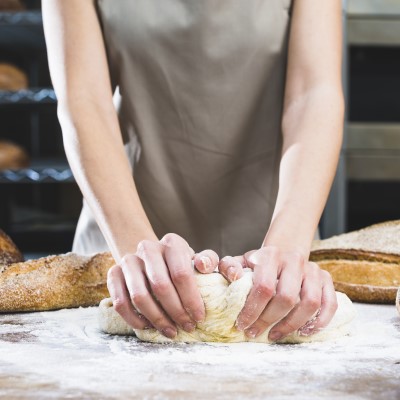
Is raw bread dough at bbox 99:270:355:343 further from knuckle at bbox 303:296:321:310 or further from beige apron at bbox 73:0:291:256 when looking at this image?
beige apron at bbox 73:0:291:256

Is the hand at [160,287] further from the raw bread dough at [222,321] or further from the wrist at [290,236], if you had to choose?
the wrist at [290,236]

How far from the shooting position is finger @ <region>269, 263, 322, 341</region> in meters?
0.87

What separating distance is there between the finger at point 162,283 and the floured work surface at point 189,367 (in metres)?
0.04

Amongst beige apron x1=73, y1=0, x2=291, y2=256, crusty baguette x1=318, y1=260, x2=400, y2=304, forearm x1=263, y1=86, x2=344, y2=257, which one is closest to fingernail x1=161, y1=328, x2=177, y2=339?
forearm x1=263, y1=86, x2=344, y2=257

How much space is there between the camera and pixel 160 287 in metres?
0.84

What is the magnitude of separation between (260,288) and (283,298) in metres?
0.03

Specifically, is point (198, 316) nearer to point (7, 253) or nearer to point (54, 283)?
point (54, 283)

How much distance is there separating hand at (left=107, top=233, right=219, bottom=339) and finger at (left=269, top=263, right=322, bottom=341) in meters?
0.11

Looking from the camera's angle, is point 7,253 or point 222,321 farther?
point 7,253

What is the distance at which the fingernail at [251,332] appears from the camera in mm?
889

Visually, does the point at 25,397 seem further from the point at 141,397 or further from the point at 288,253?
the point at 288,253

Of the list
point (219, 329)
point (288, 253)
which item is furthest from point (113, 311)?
point (288, 253)

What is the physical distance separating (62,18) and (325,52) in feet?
1.65

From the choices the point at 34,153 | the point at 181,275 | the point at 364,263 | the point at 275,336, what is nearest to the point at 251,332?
the point at 275,336
